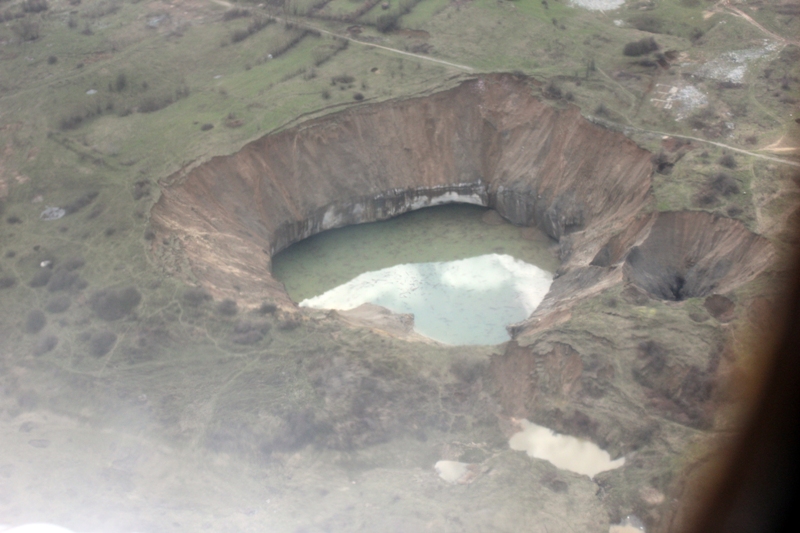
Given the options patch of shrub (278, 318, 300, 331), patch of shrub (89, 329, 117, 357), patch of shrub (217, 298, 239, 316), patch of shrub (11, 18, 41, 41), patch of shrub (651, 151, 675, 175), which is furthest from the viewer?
patch of shrub (11, 18, 41, 41)

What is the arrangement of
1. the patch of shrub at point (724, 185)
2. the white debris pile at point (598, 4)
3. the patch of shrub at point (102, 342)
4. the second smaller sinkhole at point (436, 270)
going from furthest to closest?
the white debris pile at point (598, 4), the second smaller sinkhole at point (436, 270), the patch of shrub at point (724, 185), the patch of shrub at point (102, 342)

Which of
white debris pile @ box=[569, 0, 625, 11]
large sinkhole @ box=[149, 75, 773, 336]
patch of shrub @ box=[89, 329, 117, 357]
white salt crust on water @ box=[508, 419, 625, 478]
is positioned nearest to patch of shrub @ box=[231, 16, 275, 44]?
large sinkhole @ box=[149, 75, 773, 336]

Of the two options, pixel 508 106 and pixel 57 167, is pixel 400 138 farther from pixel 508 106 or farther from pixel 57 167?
pixel 57 167

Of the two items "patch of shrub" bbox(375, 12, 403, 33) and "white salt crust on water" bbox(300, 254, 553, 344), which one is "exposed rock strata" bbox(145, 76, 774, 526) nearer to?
"white salt crust on water" bbox(300, 254, 553, 344)

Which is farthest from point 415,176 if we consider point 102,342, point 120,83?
point 102,342

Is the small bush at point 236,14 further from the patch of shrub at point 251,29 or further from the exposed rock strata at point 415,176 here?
the exposed rock strata at point 415,176

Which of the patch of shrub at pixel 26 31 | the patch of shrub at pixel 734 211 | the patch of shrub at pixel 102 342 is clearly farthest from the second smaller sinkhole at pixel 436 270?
the patch of shrub at pixel 26 31

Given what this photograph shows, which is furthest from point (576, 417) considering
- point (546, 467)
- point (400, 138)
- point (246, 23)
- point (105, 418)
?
point (246, 23)
